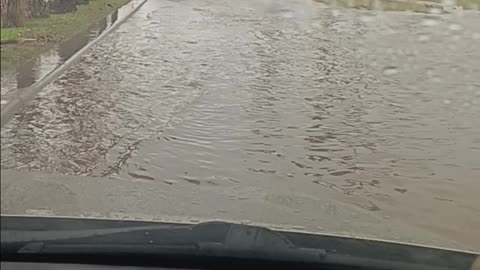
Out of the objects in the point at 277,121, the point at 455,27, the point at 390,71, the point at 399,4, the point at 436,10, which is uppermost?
the point at 277,121

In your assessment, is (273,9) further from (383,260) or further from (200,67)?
(383,260)

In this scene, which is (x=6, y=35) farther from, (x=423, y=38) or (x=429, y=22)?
(x=429, y=22)

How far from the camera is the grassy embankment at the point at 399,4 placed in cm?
3077

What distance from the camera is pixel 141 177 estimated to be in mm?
8117

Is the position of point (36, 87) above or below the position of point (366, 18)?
above

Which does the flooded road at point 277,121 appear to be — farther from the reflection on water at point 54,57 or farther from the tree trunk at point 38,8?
the tree trunk at point 38,8

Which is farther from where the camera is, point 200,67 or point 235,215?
point 200,67

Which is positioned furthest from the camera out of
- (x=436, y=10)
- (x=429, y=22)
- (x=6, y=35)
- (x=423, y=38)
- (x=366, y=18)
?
(x=436, y=10)

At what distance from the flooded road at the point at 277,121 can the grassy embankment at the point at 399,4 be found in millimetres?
10494

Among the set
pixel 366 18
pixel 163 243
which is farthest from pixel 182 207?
pixel 366 18

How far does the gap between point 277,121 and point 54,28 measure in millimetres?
6488

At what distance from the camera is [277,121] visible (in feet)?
37.3

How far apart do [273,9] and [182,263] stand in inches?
1004

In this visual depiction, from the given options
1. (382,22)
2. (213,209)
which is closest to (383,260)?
(213,209)
